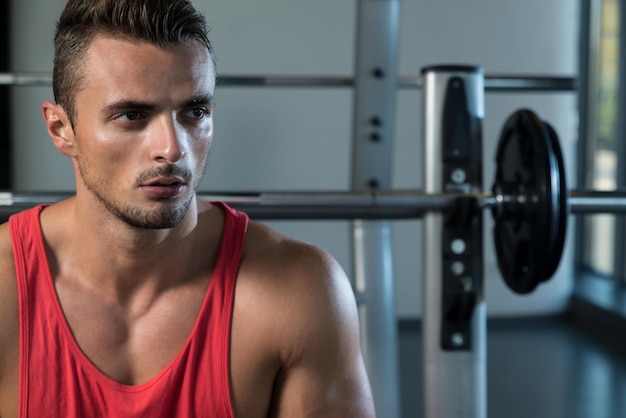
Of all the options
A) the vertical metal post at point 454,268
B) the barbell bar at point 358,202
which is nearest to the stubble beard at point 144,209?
Answer: the barbell bar at point 358,202

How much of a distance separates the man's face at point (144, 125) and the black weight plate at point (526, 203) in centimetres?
68

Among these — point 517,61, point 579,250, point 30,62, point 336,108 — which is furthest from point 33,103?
point 579,250

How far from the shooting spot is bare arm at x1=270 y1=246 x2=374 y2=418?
1.22 meters

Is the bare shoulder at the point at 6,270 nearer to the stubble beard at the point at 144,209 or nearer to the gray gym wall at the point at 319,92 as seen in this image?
the stubble beard at the point at 144,209

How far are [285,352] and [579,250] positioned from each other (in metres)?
3.99

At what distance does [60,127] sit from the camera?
3.90 ft

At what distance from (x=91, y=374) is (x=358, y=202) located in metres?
0.59

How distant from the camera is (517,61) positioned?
169 inches

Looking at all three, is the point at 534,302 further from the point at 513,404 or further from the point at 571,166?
the point at 513,404

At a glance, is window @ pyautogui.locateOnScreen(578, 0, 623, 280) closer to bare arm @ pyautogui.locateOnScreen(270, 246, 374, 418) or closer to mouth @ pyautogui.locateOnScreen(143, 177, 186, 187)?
bare arm @ pyautogui.locateOnScreen(270, 246, 374, 418)

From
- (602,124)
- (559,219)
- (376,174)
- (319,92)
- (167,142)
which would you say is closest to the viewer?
(167,142)

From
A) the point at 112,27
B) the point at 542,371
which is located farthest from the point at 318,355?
the point at 542,371

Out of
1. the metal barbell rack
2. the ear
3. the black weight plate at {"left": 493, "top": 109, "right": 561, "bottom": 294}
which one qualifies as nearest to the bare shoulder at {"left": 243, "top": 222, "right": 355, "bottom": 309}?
the ear

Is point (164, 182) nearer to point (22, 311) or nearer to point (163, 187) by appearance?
point (163, 187)
